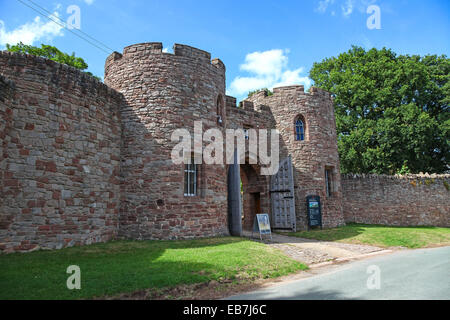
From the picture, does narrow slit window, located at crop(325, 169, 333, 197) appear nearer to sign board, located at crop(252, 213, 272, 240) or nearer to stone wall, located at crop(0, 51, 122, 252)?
sign board, located at crop(252, 213, 272, 240)

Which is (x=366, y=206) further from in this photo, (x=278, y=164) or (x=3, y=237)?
(x=3, y=237)

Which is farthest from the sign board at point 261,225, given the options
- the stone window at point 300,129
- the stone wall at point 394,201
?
the stone wall at point 394,201

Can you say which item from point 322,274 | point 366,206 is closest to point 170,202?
point 322,274

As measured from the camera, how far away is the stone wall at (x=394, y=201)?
65.0ft

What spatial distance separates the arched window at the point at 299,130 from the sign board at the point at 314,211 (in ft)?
11.3

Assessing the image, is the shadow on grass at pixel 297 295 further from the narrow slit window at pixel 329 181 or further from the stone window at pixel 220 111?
the narrow slit window at pixel 329 181

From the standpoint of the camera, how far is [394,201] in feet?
65.4

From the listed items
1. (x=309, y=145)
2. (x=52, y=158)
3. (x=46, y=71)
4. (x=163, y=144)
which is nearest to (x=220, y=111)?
(x=163, y=144)

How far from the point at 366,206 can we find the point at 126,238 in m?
15.8

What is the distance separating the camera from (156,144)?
11.2 m

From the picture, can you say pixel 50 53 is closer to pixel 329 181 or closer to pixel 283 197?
pixel 283 197

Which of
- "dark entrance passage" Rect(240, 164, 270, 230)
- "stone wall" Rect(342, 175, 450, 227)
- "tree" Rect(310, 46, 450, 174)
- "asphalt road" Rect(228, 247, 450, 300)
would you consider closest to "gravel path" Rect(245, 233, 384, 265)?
"asphalt road" Rect(228, 247, 450, 300)

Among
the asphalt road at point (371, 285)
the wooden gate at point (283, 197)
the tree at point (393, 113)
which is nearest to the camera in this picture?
the asphalt road at point (371, 285)
